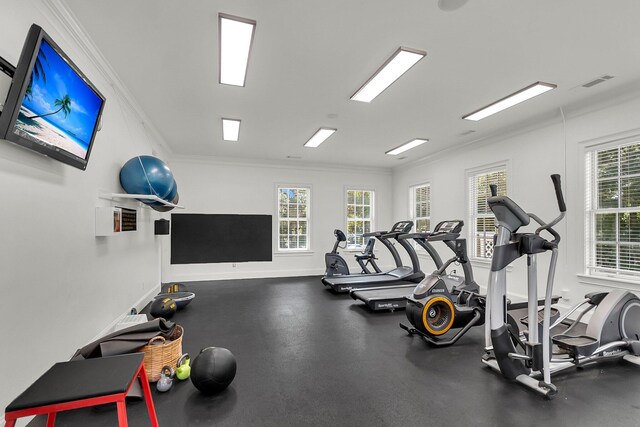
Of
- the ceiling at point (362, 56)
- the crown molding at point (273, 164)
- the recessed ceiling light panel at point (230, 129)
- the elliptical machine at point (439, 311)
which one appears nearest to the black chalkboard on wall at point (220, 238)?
the crown molding at point (273, 164)

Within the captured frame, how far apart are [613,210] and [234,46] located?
195 inches

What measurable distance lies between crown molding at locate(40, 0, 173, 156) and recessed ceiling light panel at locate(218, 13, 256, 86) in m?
1.13

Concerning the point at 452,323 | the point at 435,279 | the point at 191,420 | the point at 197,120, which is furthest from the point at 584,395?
the point at 197,120

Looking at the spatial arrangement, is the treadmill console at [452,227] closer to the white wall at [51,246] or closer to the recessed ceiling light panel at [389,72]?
the recessed ceiling light panel at [389,72]

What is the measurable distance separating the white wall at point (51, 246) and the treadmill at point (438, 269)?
348 centimetres

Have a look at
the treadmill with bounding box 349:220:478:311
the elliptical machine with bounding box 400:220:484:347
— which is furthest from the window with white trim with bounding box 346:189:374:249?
the elliptical machine with bounding box 400:220:484:347

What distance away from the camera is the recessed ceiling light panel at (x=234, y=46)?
8.31 feet

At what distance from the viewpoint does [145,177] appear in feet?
12.0

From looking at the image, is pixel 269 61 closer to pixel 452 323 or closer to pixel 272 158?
pixel 452 323

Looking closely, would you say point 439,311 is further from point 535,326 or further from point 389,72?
point 389,72

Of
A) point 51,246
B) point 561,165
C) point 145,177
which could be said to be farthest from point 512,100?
point 51,246

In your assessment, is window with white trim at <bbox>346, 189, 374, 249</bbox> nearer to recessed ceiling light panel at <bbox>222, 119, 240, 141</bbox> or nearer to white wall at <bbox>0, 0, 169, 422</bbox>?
recessed ceiling light panel at <bbox>222, 119, 240, 141</bbox>

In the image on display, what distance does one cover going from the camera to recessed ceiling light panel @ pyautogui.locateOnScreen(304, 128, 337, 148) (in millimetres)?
5398

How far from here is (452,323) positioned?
3535 mm
